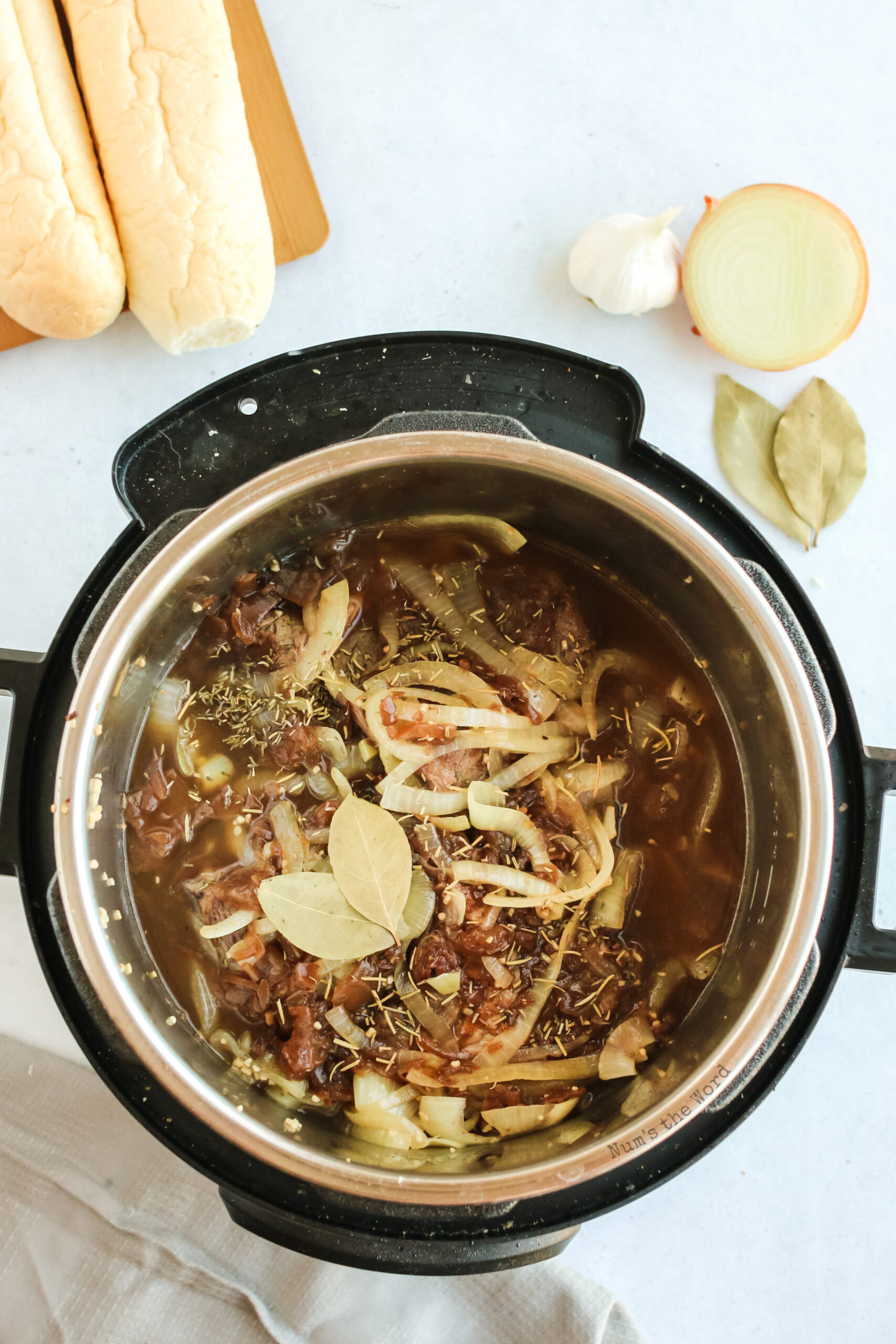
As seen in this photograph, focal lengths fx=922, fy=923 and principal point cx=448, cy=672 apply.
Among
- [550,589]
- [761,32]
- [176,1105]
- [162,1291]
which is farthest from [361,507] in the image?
[162,1291]

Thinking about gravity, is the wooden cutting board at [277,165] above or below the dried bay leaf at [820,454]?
above

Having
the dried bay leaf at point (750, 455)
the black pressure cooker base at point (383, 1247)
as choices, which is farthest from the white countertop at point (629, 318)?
the black pressure cooker base at point (383, 1247)

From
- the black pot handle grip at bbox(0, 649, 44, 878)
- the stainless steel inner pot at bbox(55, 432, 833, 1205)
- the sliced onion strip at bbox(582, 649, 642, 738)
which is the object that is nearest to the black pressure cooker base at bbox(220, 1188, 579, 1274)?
the stainless steel inner pot at bbox(55, 432, 833, 1205)

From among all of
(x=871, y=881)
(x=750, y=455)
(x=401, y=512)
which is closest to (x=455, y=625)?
(x=401, y=512)

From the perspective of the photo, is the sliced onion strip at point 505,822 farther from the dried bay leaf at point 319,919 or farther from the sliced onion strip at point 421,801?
the dried bay leaf at point 319,919

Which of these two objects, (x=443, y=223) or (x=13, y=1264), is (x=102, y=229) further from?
(x=13, y=1264)

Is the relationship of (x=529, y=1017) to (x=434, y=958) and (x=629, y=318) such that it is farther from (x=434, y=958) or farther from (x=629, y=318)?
(x=629, y=318)
